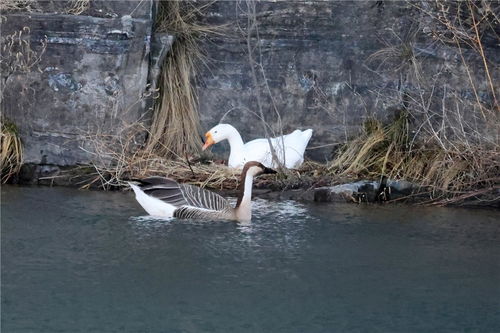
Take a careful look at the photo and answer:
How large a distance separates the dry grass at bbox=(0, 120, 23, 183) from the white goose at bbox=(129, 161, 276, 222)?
178cm

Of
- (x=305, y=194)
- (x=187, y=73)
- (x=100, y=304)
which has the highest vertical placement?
(x=187, y=73)

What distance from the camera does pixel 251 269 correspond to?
20.6 ft

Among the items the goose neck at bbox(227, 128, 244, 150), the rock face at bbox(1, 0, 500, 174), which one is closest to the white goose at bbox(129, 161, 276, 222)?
the goose neck at bbox(227, 128, 244, 150)

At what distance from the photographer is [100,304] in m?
5.47

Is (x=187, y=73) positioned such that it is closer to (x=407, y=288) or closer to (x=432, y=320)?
(x=407, y=288)

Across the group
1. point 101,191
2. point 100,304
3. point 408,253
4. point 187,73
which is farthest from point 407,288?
point 187,73

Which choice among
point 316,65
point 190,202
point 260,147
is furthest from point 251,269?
point 316,65

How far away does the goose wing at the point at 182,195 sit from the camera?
7.73 meters

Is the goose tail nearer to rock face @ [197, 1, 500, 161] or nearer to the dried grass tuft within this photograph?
rock face @ [197, 1, 500, 161]

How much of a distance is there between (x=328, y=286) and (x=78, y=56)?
4.44m

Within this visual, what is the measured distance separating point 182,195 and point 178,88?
236 centimetres

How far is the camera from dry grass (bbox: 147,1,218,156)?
9836 millimetres

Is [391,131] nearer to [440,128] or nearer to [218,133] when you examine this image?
[440,128]

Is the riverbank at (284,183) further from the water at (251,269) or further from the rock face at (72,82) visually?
the water at (251,269)
